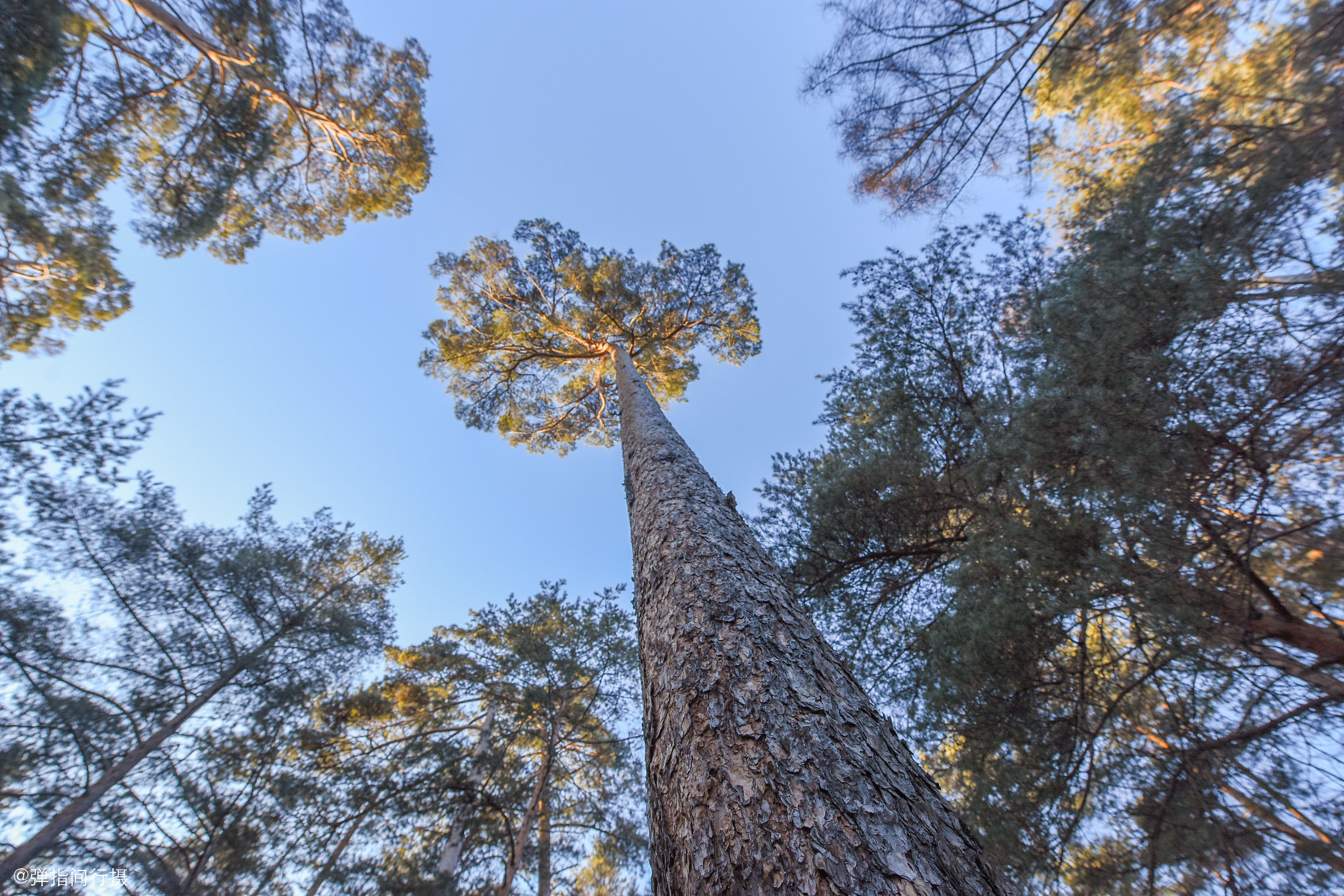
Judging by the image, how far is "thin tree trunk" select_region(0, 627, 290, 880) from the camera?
14.7ft

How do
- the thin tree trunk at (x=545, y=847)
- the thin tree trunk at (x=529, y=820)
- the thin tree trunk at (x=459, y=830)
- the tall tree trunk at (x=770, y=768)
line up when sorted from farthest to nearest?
the thin tree trunk at (x=545, y=847) → the thin tree trunk at (x=459, y=830) → the thin tree trunk at (x=529, y=820) → the tall tree trunk at (x=770, y=768)

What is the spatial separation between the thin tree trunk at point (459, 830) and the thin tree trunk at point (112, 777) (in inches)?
138

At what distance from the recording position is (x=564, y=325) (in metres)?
10.2

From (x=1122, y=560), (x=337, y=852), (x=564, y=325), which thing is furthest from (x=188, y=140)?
(x=1122, y=560)

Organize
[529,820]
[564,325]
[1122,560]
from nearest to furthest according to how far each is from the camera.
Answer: [1122,560] < [529,820] < [564,325]

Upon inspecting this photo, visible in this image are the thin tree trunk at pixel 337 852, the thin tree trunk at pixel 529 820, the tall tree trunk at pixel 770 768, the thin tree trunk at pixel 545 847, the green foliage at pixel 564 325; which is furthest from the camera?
the green foliage at pixel 564 325

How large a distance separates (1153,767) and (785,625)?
5.54 meters

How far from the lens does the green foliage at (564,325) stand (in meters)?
9.98

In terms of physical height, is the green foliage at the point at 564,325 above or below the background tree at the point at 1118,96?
above

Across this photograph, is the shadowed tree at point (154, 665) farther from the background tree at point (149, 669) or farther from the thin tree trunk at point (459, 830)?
the thin tree trunk at point (459, 830)

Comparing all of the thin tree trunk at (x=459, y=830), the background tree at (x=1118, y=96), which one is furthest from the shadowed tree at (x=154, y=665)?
the background tree at (x=1118, y=96)

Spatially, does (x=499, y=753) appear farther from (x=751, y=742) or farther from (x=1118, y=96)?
(x=1118, y=96)

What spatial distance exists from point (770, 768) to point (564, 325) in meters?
9.95

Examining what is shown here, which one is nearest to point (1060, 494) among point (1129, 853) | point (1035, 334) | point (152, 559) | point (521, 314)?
point (1035, 334)
